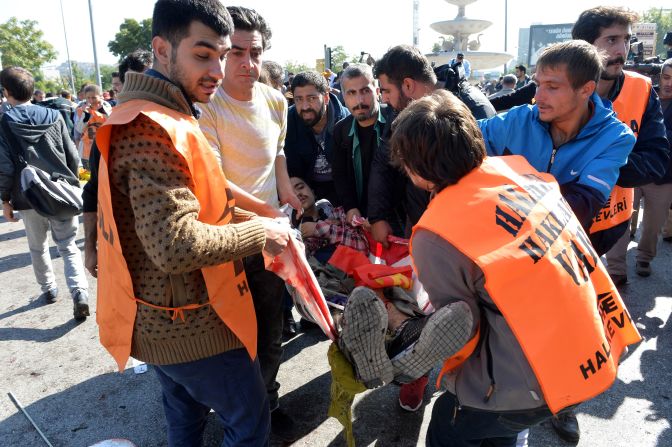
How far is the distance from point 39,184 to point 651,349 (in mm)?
4989

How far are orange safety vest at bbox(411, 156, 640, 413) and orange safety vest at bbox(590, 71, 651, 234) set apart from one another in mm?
1151

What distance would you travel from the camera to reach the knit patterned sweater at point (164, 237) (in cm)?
132

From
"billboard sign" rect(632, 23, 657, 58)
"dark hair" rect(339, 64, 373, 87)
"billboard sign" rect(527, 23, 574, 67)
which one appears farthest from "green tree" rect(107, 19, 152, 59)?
"dark hair" rect(339, 64, 373, 87)

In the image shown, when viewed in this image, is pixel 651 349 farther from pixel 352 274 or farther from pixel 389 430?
pixel 352 274

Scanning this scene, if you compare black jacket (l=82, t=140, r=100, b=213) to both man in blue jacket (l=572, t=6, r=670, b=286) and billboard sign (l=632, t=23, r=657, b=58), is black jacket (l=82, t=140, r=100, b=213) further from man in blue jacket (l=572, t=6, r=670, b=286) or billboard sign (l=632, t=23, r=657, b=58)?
billboard sign (l=632, t=23, r=657, b=58)

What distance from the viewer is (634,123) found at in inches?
101

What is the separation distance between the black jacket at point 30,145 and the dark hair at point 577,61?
4075mm

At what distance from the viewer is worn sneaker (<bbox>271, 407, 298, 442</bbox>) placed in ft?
8.41

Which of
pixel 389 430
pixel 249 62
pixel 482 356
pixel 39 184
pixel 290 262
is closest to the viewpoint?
pixel 482 356

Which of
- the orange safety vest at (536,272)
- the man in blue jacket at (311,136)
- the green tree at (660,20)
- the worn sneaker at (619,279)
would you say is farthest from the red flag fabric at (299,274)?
the green tree at (660,20)

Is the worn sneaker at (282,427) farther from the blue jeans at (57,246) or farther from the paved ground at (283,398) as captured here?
the blue jeans at (57,246)

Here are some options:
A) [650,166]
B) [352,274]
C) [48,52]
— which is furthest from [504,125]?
[48,52]

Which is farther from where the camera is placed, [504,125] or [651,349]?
[651,349]

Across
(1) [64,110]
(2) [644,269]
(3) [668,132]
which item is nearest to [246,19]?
(3) [668,132]
